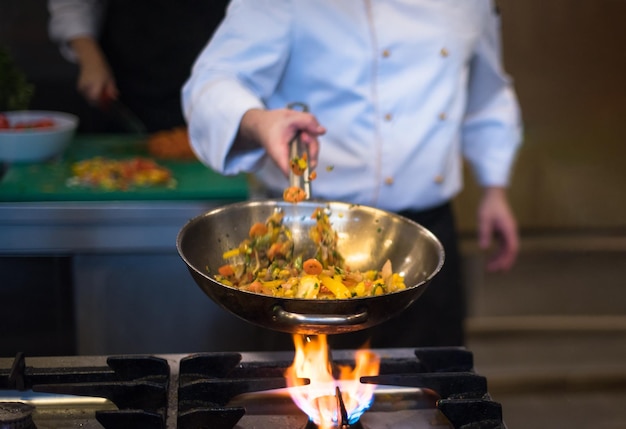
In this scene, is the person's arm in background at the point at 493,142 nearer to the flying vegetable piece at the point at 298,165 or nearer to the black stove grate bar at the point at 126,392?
the flying vegetable piece at the point at 298,165

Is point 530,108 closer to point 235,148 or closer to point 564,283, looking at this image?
point 564,283

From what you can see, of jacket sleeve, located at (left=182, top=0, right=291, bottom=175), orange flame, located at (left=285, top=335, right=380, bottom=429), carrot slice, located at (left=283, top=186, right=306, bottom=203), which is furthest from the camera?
jacket sleeve, located at (left=182, top=0, right=291, bottom=175)

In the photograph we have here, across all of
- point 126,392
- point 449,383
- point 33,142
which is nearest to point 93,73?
point 33,142

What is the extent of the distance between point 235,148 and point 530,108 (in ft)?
4.17

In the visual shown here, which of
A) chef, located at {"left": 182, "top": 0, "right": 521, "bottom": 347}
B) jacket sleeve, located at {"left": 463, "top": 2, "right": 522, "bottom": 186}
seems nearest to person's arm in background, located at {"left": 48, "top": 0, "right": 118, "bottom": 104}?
chef, located at {"left": 182, "top": 0, "right": 521, "bottom": 347}

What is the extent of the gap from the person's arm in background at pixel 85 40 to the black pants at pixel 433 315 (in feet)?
2.81

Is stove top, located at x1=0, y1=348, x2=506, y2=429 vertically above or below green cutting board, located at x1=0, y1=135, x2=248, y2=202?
above

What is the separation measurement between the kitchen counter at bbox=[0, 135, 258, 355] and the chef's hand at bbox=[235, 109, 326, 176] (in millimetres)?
527

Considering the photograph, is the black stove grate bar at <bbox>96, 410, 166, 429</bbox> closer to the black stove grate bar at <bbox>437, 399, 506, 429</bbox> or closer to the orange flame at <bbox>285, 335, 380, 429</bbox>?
the orange flame at <bbox>285, 335, 380, 429</bbox>

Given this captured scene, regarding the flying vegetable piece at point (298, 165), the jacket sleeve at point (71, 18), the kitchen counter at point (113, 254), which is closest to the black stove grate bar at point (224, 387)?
the flying vegetable piece at point (298, 165)

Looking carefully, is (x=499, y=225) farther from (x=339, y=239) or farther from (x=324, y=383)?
(x=324, y=383)

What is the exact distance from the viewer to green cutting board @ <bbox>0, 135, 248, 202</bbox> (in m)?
1.48

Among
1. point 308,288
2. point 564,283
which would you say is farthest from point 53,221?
point 564,283

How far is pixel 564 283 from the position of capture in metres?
2.27
